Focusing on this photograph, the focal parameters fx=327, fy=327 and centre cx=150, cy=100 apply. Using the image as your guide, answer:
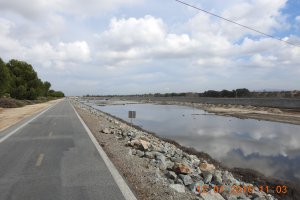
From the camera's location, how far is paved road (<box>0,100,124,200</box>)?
22.4 ft

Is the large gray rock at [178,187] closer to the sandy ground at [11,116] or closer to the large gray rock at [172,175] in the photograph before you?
the large gray rock at [172,175]

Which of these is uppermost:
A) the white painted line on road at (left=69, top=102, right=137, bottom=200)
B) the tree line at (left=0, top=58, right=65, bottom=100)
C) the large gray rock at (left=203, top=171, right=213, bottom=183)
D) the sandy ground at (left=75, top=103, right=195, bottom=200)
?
the tree line at (left=0, top=58, right=65, bottom=100)

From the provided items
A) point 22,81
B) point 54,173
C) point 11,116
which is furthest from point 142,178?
point 22,81

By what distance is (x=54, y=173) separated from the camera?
8484 mm

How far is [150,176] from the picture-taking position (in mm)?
8477

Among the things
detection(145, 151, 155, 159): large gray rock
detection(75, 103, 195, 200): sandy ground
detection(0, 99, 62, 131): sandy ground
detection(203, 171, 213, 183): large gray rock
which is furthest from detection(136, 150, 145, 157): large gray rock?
detection(0, 99, 62, 131): sandy ground

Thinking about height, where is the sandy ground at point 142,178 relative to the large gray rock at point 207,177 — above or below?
above

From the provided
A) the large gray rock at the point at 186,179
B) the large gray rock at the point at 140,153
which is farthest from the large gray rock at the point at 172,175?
the large gray rock at the point at 140,153

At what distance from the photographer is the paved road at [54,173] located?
6.81 meters

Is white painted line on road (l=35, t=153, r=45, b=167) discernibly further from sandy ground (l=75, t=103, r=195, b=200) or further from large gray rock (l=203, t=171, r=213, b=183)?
large gray rock (l=203, t=171, r=213, b=183)

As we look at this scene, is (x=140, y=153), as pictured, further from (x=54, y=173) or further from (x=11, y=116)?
(x=11, y=116)

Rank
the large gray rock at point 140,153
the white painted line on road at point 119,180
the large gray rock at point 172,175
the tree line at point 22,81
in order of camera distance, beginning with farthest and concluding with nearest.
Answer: the tree line at point 22,81
the large gray rock at point 140,153
the large gray rock at point 172,175
the white painted line on road at point 119,180

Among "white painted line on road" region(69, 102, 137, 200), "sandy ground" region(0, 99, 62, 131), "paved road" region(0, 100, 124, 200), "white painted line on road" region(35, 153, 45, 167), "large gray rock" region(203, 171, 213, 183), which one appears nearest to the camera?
"white painted line on road" region(69, 102, 137, 200)

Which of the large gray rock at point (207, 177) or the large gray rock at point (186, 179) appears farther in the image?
the large gray rock at point (207, 177)
